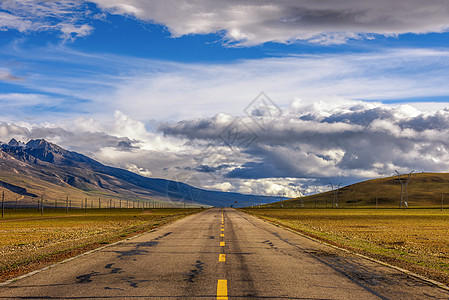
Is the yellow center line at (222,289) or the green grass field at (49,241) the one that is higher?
the yellow center line at (222,289)

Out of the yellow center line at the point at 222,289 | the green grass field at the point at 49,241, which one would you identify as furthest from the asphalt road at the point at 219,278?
the green grass field at the point at 49,241

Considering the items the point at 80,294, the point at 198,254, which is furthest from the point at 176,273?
the point at 198,254

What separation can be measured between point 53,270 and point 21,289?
2936mm

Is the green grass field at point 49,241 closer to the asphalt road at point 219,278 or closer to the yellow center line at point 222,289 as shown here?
the asphalt road at point 219,278

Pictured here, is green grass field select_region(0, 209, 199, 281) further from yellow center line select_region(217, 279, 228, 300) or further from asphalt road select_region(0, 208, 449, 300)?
yellow center line select_region(217, 279, 228, 300)

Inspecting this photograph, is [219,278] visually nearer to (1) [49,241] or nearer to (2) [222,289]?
(2) [222,289]

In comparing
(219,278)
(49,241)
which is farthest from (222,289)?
(49,241)

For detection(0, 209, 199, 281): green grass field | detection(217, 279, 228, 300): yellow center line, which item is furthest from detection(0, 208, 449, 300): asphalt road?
detection(0, 209, 199, 281): green grass field

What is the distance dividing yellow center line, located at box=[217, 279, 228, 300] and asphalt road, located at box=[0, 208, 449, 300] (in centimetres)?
2

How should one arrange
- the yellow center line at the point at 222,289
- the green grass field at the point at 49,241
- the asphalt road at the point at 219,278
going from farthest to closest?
the green grass field at the point at 49,241
the asphalt road at the point at 219,278
the yellow center line at the point at 222,289

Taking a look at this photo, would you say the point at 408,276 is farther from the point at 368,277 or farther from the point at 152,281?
the point at 152,281

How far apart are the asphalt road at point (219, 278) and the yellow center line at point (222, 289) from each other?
24 mm

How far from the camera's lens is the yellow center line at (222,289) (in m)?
9.59

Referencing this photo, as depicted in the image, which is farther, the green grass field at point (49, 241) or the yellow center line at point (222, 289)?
the green grass field at point (49, 241)
